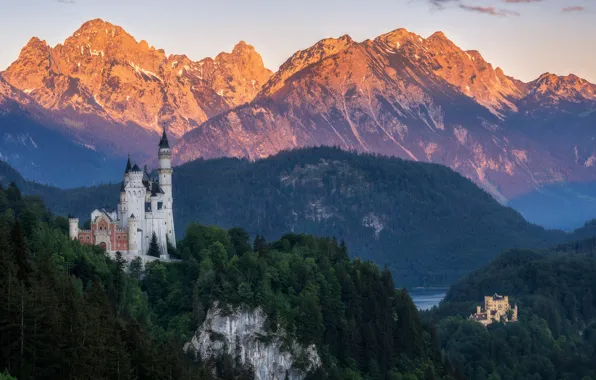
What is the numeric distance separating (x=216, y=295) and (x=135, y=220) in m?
12.4

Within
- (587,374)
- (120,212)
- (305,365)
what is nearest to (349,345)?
(305,365)

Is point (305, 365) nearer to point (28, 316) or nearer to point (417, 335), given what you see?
point (417, 335)

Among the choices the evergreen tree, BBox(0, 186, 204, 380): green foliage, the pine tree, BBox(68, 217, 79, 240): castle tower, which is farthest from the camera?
the pine tree

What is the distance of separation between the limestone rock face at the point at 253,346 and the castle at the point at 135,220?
468 inches

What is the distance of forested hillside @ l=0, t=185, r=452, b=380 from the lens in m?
118

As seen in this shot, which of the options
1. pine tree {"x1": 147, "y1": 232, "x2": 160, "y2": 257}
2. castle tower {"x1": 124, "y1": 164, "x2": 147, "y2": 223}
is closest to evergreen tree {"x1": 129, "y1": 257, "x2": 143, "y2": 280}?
pine tree {"x1": 147, "y1": 232, "x2": 160, "y2": 257}

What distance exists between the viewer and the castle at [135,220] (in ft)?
527

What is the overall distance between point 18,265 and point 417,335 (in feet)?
214

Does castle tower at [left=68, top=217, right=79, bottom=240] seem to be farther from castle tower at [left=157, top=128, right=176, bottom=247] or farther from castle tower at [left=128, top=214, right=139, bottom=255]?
castle tower at [left=157, top=128, right=176, bottom=247]

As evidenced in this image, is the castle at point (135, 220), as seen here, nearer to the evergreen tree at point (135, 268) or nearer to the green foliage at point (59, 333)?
the evergreen tree at point (135, 268)

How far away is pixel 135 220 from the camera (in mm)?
161750

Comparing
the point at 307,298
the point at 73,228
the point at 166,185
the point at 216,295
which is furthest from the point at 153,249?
the point at 307,298

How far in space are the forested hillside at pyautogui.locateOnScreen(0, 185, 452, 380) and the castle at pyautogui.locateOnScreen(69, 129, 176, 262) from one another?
8.04ft

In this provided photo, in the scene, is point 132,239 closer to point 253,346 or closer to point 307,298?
point 253,346
